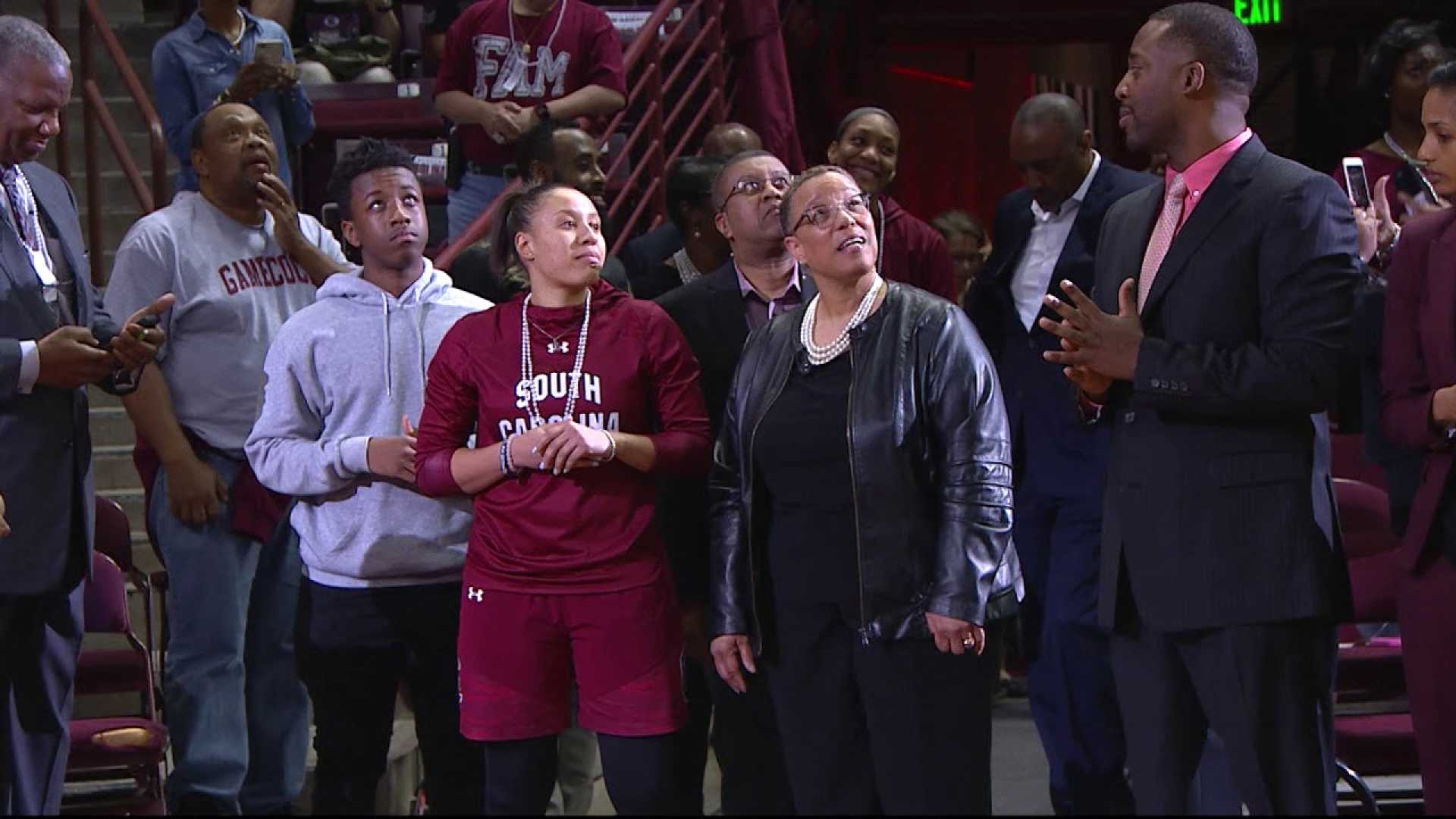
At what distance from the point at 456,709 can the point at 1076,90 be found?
9816 mm

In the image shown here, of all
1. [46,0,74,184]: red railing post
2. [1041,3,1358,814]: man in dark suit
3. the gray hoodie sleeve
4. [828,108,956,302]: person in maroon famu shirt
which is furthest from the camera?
[46,0,74,184]: red railing post

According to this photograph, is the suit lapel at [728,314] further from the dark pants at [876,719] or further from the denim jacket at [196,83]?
the denim jacket at [196,83]

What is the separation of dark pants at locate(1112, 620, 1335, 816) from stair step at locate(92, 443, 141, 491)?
4.11 metres

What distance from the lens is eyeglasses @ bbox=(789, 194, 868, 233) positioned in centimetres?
406

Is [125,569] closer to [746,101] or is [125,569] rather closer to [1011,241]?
[1011,241]

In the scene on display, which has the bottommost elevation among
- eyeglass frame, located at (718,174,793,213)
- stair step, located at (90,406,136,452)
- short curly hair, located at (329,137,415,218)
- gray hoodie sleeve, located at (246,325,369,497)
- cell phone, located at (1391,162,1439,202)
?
stair step, located at (90,406,136,452)

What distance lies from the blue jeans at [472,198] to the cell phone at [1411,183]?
2964mm

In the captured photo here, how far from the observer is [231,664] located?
15.9 feet

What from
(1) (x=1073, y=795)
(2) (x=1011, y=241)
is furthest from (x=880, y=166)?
(1) (x=1073, y=795)

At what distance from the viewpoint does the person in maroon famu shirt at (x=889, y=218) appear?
18.1ft

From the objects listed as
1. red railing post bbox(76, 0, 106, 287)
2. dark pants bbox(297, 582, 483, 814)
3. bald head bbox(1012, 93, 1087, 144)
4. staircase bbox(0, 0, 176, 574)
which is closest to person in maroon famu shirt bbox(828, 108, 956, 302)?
bald head bbox(1012, 93, 1087, 144)

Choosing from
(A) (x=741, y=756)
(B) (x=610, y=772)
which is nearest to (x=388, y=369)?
(B) (x=610, y=772)

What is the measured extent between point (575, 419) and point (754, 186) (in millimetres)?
964

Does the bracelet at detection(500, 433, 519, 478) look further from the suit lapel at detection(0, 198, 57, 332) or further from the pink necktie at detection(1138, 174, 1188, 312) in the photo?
the pink necktie at detection(1138, 174, 1188, 312)
